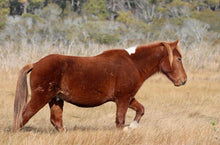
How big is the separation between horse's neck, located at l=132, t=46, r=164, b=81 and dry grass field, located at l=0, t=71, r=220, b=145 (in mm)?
596

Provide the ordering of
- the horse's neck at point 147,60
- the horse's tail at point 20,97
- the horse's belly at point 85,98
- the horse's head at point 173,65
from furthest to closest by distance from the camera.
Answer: the horse's head at point 173,65
the horse's neck at point 147,60
the horse's belly at point 85,98
the horse's tail at point 20,97

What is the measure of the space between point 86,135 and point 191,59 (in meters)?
13.7

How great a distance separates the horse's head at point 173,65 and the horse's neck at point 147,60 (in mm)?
104

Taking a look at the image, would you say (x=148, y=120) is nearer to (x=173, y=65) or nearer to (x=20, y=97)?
(x=173, y=65)

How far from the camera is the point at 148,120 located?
8508 mm

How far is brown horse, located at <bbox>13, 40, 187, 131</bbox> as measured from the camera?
18.9ft

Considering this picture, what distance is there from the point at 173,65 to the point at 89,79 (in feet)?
5.18

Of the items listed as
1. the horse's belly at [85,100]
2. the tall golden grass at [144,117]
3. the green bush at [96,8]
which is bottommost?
the green bush at [96,8]

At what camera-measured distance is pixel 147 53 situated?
21.5ft

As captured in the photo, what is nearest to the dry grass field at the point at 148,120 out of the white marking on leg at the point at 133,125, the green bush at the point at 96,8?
the white marking on leg at the point at 133,125

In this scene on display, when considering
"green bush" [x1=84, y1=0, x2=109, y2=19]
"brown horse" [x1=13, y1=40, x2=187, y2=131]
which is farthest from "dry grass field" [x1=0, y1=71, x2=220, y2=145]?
"green bush" [x1=84, y1=0, x2=109, y2=19]

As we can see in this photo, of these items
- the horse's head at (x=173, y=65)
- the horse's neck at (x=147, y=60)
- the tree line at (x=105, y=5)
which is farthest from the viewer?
the tree line at (x=105, y=5)

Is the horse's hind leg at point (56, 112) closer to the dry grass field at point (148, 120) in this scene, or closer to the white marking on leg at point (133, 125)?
the dry grass field at point (148, 120)

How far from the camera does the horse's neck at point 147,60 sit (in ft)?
21.1
